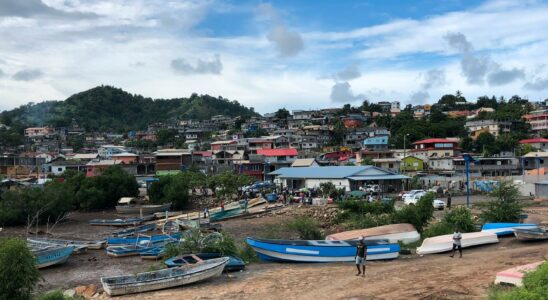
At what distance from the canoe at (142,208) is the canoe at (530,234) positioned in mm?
31587

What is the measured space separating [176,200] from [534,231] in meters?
33.6

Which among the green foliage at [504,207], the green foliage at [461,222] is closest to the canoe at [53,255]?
the green foliage at [461,222]

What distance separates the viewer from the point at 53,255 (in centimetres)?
2266

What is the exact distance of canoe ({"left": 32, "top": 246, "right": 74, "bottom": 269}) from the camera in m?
22.0

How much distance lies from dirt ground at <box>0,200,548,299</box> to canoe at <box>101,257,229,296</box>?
0.25 meters

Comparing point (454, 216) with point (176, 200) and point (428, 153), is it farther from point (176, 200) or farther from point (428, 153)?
point (428, 153)

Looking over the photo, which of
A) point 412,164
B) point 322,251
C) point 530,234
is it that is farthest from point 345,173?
point 322,251

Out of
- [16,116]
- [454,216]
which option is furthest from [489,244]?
[16,116]

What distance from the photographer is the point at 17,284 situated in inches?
483

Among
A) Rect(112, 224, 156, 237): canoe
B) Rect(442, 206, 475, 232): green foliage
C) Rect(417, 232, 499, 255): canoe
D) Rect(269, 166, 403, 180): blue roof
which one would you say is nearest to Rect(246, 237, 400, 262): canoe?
Rect(417, 232, 499, 255): canoe

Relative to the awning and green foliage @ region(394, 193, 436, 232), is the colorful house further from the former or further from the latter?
green foliage @ region(394, 193, 436, 232)

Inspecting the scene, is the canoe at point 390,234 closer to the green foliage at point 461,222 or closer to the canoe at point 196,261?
the green foliage at point 461,222

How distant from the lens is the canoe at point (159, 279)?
49.4 ft

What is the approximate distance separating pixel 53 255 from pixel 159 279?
10.0 meters
